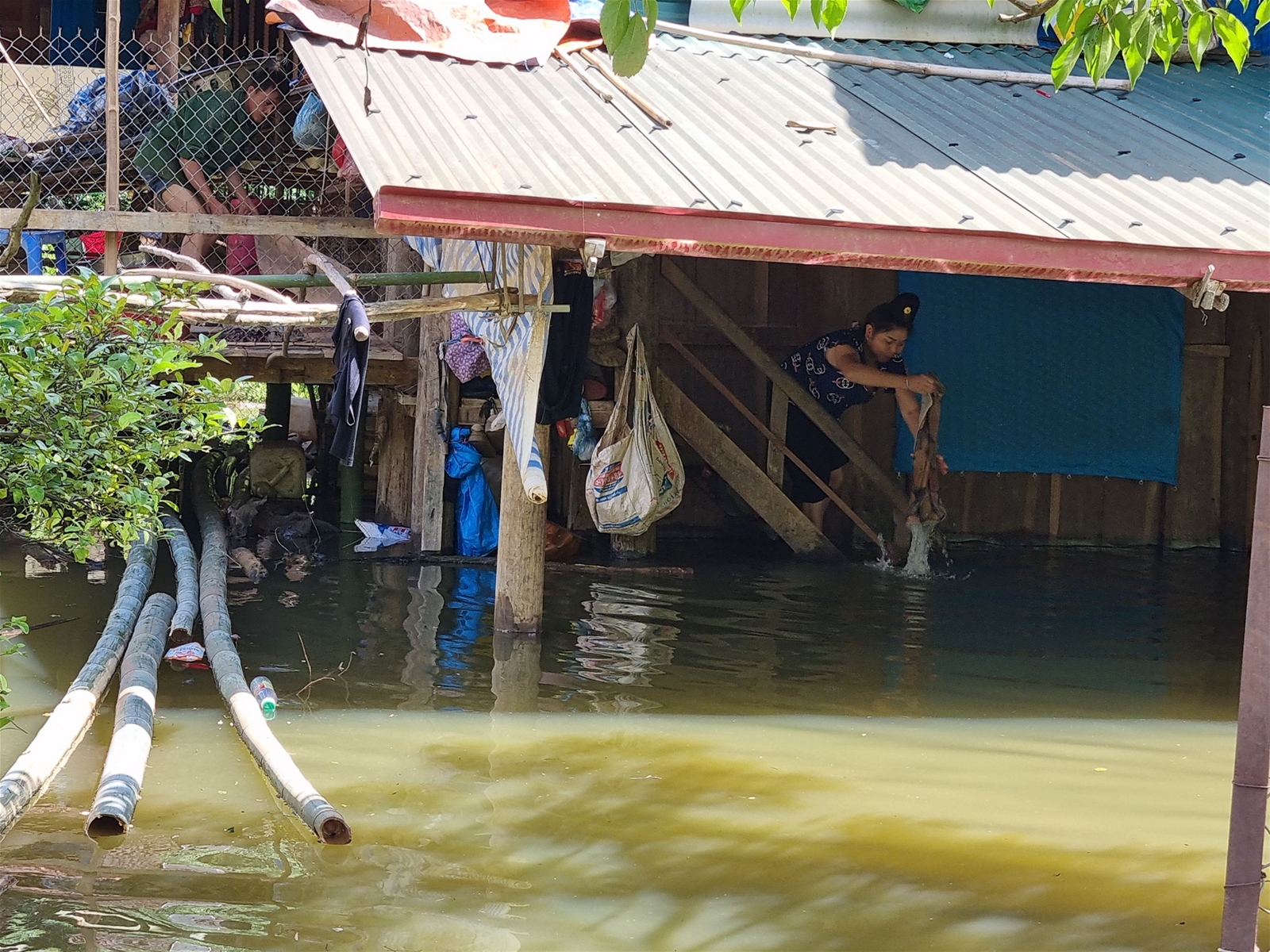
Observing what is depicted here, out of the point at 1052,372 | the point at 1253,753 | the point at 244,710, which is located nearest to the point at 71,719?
the point at 244,710

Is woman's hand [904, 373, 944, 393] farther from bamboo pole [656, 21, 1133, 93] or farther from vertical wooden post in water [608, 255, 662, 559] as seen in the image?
bamboo pole [656, 21, 1133, 93]

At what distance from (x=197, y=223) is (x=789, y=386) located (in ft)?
13.8

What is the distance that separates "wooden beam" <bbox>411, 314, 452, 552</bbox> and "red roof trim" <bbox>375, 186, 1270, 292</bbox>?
11.6 ft

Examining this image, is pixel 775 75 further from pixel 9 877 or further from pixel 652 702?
pixel 9 877

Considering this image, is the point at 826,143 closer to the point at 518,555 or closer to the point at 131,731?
the point at 518,555

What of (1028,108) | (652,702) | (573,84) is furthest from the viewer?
(1028,108)

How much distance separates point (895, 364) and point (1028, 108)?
2096mm

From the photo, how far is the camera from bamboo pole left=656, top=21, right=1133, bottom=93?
8.02 meters

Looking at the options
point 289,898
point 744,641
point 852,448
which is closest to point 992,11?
point 852,448

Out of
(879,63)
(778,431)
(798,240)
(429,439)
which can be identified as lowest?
(429,439)

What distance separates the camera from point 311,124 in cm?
762

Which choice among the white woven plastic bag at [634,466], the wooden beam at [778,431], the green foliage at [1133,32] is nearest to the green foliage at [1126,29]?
the green foliage at [1133,32]

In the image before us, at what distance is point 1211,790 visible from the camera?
16.4ft

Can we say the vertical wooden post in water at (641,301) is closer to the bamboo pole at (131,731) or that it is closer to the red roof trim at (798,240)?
the red roof trim at (798,240)
